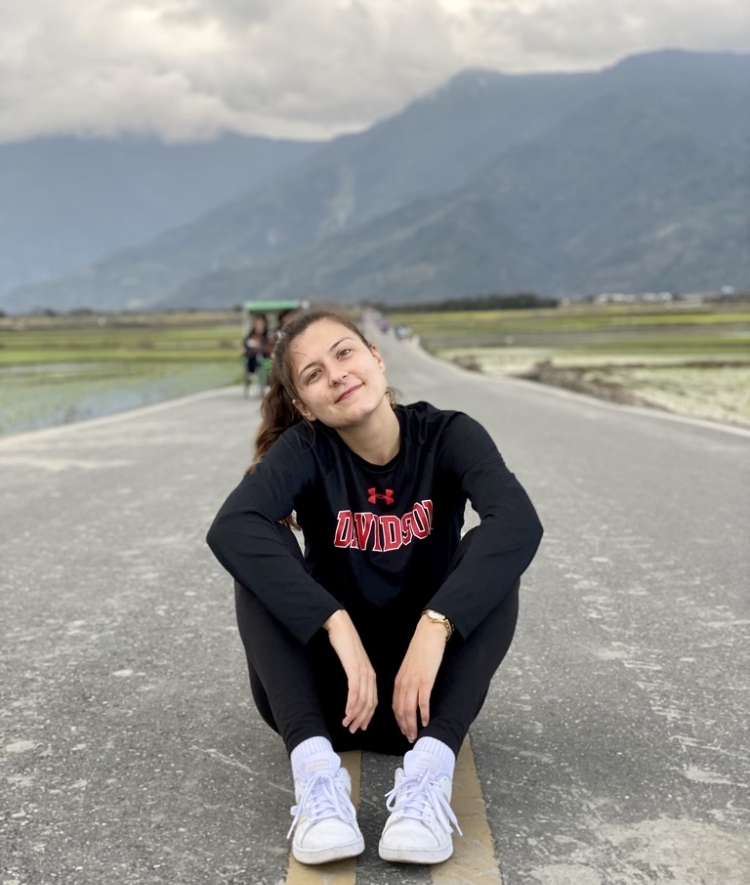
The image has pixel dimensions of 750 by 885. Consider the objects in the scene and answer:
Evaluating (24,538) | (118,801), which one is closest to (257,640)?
(118,801)

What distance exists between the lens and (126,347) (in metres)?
62.8

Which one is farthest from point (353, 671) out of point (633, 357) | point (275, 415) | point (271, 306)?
point (633, 357)

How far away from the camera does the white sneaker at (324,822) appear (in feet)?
9.67

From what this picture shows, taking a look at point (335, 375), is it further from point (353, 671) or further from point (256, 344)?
point (256, 344)

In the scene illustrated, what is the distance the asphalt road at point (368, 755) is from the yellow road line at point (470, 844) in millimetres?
39

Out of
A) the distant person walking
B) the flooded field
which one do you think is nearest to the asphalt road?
the distant person walking

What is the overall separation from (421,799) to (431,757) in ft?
0.49

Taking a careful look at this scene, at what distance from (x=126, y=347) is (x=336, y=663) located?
60.9 metres

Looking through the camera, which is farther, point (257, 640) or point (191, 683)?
point (191, 683)

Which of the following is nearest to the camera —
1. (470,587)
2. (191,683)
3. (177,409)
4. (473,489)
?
(470,587)

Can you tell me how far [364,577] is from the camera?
3.75 meters

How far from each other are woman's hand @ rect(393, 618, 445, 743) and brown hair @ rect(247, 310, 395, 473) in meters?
0.87

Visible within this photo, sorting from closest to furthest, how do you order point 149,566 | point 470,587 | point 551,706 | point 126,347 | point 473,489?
point 470,587
point 473,489
point 551,706
point 149,566
point 126,347

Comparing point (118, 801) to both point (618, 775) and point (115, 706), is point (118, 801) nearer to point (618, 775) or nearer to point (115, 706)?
point (115, 706)
